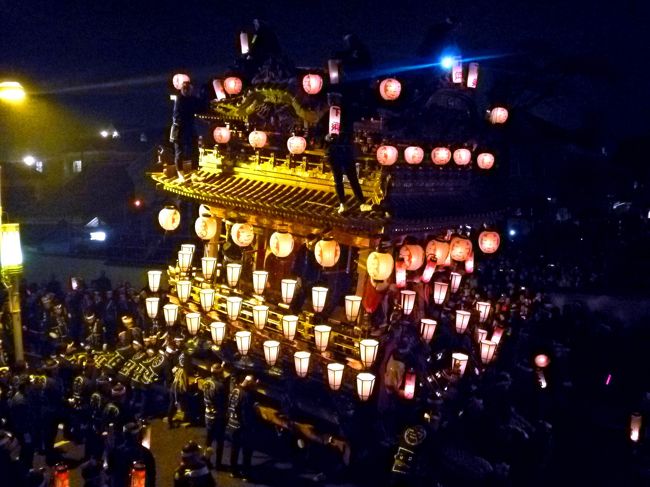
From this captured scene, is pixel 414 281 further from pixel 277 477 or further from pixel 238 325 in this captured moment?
pixel 277 477

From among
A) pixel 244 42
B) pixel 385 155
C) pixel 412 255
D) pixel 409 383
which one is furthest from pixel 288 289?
pixel 244 42

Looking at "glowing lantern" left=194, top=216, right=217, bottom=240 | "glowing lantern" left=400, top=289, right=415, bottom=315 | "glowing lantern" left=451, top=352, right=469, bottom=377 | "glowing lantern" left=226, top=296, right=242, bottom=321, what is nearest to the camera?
"glowing lantern" left=451, top=352, right=469, bottom=377

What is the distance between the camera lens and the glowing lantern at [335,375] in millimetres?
11281

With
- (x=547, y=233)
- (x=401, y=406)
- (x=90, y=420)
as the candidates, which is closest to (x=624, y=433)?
(x=401, y=406)

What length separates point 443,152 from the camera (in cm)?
1351

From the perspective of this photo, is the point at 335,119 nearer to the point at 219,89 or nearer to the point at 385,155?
the point at 385,155

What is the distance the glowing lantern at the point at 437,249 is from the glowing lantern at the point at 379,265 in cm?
297

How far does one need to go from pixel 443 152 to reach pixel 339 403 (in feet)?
21.2

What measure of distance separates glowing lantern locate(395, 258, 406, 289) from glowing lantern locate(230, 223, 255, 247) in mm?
4456

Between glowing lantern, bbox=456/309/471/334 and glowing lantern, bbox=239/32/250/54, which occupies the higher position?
glowing lantern, bbox=239/32/250/54

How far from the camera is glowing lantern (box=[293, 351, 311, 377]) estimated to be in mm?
11977

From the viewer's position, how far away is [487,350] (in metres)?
13.8

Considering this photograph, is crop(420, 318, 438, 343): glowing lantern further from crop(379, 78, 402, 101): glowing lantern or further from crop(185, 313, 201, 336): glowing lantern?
crop(185, 313, 201, 336): glowing lantern

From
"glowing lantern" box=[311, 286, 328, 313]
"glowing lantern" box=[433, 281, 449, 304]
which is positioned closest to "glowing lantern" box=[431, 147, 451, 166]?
"glowing lantern" box=[433, 281, 449, 304]
